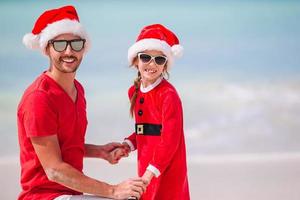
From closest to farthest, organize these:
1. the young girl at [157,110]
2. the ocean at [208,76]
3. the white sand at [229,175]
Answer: the young girl at [157,110], the white sand at [229,175], the ocean at [208,76]

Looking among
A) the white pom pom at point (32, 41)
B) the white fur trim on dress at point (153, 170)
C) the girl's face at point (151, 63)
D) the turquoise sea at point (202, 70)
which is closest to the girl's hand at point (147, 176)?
the white fur trim on dress at point (153, 170)

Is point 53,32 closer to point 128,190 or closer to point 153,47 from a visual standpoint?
point 153,47

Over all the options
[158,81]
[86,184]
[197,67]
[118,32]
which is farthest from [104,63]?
[86,184]

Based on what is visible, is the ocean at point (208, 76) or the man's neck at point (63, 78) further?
the ocean at point (208, 76)

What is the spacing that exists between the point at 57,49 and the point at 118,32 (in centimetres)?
303

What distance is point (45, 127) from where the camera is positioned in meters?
2.01

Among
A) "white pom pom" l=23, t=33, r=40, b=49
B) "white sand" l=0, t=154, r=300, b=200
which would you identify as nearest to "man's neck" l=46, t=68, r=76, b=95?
"white pom pom" l=23, t=33, r=40, b=49

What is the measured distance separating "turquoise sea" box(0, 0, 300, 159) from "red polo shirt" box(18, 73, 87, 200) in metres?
1.83

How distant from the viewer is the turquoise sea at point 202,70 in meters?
4.36

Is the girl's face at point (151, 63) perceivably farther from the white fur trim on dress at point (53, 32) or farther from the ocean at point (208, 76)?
the ocean at point (208, 76)

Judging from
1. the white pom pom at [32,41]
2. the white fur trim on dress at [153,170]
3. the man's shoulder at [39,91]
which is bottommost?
the white fur trim on dress at [153,170]

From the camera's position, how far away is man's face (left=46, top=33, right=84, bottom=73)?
211cm

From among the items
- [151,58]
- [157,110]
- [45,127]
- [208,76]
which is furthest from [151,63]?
[208,76]

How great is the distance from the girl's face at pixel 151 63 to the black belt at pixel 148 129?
18 cm
